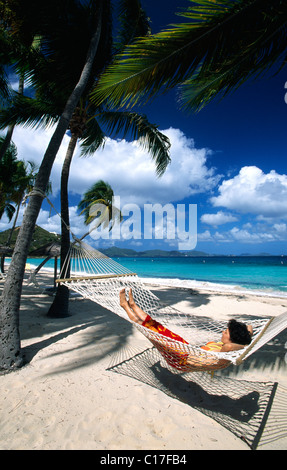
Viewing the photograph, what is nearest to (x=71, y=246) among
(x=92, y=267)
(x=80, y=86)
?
(x=92, y=267)

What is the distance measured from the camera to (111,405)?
1.35 m

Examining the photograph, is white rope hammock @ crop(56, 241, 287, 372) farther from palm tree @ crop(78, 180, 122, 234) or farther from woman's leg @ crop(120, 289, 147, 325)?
→ palm tree @ crop(78, 180, 122, 234)

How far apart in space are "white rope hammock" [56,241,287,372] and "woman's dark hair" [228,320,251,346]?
5 cm

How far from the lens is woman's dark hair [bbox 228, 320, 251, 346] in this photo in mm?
1416

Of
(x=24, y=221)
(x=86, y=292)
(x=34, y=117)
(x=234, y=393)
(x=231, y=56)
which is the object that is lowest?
(x=234, y=393)

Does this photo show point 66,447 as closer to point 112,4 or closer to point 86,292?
point 86,292

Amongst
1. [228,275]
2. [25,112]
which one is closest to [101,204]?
[25,112]

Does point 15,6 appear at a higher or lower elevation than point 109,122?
higher

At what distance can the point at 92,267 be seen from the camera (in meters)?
Result: 2.96

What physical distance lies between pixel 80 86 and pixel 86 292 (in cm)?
208

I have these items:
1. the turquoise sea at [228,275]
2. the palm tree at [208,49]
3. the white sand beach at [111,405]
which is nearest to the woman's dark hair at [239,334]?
the white sand beach at [111,405]

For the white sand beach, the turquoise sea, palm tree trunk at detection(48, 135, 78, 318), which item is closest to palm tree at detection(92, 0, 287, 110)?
palm tree trunk at detection(48, 135, 78, 318)

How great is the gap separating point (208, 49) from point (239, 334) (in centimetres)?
205

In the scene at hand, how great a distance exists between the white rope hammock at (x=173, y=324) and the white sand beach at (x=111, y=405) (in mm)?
275
